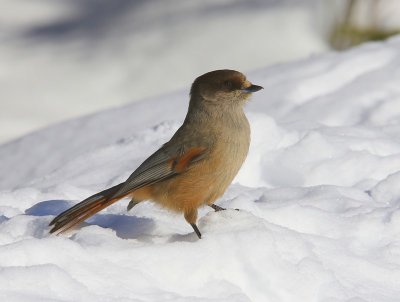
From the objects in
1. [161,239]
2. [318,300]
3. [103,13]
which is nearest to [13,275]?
[161,239]

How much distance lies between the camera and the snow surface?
358 cm

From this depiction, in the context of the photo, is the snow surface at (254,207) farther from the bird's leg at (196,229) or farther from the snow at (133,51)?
the snow at (133,51)

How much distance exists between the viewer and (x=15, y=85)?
31.6 feet

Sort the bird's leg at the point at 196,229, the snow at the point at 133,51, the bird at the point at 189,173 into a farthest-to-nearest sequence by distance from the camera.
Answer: the snow at the point at 133,51, the bird at the point at 189,173, the bird's leg at the point at 196,229

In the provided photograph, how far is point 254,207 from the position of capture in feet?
14.9

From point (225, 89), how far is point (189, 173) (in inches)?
20.4

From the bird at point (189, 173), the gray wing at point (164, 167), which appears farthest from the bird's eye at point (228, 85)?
the gray wing at point (164, 167)

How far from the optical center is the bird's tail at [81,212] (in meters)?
4.04

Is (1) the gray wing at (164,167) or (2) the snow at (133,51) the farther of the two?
(2) the snow at (133,51)

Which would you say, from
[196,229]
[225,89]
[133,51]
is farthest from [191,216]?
[133,51]

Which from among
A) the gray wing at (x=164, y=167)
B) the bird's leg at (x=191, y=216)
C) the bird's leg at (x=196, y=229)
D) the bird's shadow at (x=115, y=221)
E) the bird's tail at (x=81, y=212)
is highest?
the gray wing at (x=164, y=167)

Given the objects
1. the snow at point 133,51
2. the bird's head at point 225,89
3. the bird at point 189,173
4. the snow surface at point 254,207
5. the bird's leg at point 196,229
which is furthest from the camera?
the snow at point 133,51

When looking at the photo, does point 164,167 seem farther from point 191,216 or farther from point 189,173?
point 191,216

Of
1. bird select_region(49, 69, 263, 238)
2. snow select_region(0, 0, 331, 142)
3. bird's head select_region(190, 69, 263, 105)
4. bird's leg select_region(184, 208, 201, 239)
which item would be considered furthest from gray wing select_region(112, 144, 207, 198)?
snow select_region(0, 0, 331, 142)
